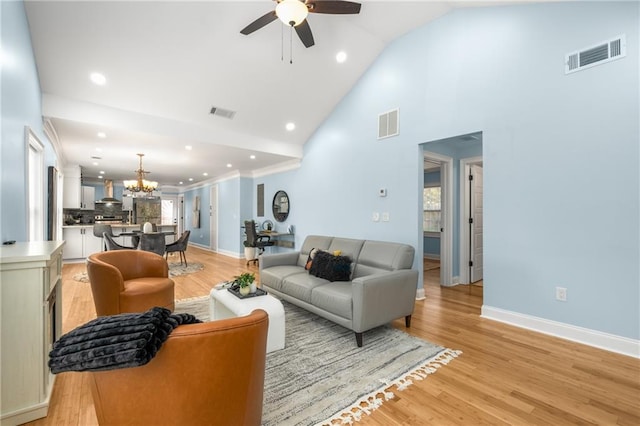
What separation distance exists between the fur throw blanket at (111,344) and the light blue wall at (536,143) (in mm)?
3428

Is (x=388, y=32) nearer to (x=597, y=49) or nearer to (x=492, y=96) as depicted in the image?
(x=492, y=96)

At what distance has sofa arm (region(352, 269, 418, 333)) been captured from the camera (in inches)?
100

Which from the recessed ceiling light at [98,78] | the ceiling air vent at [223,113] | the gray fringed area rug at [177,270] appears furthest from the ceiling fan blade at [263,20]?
the gray fringed area rug at [177,270]

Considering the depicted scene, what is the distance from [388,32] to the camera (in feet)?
13.3

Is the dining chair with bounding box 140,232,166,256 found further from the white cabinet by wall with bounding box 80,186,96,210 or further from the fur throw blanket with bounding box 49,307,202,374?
the white cabinet by wall with bounding box 80,186,96,210

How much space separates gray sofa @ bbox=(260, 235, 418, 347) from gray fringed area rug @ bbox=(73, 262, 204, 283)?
2714 millimetres

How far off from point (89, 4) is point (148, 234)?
386cm

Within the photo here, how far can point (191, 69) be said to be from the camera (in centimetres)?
375

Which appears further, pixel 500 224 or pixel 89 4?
pixel 500 224

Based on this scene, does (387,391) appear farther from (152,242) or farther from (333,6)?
(152,242)

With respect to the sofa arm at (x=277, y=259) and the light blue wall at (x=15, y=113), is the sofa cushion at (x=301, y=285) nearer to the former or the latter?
the sofa arm at (x=277, y=259)

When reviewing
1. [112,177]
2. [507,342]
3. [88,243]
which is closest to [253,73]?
[507,342]

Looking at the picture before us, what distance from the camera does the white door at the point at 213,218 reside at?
9125 mm

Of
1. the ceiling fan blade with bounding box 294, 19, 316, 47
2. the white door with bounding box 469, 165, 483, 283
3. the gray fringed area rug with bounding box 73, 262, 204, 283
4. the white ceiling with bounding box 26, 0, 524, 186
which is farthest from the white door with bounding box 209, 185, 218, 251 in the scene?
the white door with bounding box 469, 165, 483, 283
